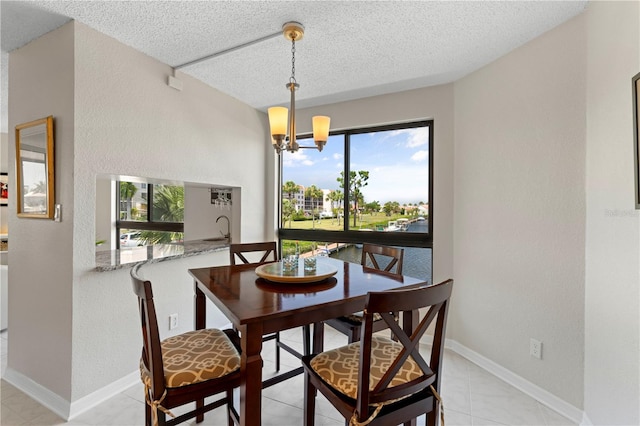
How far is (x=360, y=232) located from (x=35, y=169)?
275cm

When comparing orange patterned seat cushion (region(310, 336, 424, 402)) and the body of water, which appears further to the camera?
the body of water

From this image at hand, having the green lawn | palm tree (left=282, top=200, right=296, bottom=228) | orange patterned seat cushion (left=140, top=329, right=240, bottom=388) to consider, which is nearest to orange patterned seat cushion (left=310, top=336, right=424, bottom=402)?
orange patterned seat cushion (left=140, top=329, right=240, bottom=388)

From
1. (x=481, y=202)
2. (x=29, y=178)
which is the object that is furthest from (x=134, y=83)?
(x=481, y=202)

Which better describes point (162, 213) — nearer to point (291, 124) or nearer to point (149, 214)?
point (149, 214)

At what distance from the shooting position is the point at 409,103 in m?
3.04

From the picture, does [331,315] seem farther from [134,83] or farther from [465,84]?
[465,84]

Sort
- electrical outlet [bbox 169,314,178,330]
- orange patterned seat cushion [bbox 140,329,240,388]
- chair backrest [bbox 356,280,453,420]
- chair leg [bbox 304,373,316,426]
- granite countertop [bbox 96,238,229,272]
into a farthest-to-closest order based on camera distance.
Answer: electrical outlet [bbox 169,314,178,330] < granite countertop [bbox 96,238,229,272] < chair leg [bbox 304,373,316,426] < orange patterned seat cushion [bbox 140,329,240,388] < chair backrest [bbox 356,280,453,420]

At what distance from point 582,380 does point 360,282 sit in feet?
4.92

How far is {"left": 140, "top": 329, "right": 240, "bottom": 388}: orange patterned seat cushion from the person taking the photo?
4.33 feet

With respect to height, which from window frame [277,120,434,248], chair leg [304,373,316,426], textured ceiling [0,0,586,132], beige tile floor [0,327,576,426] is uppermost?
textured ceiling [0,0,586,132]

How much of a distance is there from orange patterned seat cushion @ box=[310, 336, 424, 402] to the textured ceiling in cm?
188

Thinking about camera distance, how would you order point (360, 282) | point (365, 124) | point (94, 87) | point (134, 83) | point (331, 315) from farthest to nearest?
point (365, 124)
point (134, 83)
point (94, 87)
point (360, 282)
point (331, 315)

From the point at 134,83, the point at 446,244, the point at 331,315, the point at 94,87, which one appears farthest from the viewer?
the point at 446,244

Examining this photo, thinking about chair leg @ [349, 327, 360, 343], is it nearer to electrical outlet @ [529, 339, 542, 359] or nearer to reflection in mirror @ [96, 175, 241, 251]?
electrical outlet @ [529, 339, 542, 359]
